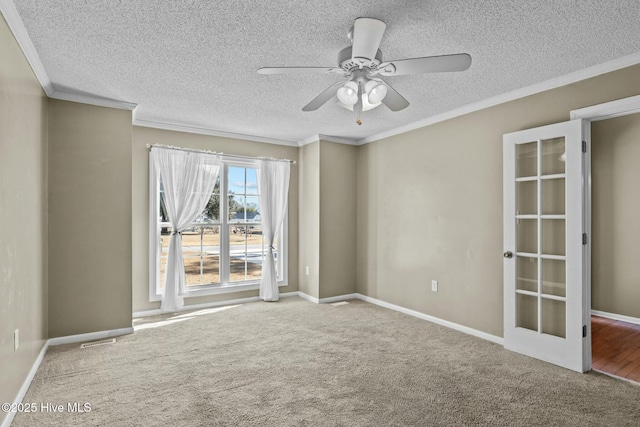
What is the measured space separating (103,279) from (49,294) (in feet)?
1.49

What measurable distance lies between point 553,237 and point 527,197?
42 cm

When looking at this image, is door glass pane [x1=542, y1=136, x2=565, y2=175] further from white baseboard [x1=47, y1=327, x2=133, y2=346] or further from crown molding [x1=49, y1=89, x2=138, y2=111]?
white baseboard [x1=47, y1=327, x2=133, y2=346]

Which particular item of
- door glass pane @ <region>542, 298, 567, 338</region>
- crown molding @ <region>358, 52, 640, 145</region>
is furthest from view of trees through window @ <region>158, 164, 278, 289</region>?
door glass pane @ <region>542, 298, 567, 338</region>

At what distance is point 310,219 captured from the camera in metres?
5.46

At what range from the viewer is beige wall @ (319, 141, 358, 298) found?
209 inches

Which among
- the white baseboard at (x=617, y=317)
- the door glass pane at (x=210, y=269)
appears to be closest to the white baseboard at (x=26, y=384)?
the door glass pane at (x=210, y=269)

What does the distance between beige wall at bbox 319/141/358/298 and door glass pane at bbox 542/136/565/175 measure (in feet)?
9.25

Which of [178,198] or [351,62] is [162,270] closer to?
[178,198]

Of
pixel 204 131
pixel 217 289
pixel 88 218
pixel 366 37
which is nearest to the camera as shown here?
pixel 366 37

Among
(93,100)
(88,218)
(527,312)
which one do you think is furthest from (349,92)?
(88,218)

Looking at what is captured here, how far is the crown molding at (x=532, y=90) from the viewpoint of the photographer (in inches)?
107

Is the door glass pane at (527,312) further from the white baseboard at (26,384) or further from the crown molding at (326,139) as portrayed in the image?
the white baseboard at (26,384)

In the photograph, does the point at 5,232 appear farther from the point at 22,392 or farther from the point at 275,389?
the point at 275,389

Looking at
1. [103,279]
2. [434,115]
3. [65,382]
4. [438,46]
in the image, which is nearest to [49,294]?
[103,279]
